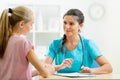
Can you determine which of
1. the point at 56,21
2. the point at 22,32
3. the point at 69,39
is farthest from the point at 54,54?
the point at 56,21

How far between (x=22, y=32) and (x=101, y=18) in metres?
2.82

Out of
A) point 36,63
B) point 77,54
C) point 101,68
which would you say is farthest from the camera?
point 77,54

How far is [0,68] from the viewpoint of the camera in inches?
68.7

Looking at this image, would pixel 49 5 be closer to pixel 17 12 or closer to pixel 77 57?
pixel 77 57

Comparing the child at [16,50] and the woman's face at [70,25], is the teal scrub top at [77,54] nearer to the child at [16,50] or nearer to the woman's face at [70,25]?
the woman's face at [70,25]

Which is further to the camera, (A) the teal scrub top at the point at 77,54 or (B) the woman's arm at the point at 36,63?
(A) the teal scrub top at the point at 77,54

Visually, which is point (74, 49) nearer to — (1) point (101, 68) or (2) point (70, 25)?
(2) point (70, 25)

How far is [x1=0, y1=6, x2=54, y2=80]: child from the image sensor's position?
169 cm

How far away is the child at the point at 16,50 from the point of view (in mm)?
1694

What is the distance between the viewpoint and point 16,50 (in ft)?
5.57

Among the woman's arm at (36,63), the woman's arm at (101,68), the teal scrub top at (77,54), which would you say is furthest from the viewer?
the teal scrub top at (77,54)

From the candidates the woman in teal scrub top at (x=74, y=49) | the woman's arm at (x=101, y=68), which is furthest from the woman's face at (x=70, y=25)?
the woman's arm at (x=101, y=68)

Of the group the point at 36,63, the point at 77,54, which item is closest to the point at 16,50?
the point at 36,63

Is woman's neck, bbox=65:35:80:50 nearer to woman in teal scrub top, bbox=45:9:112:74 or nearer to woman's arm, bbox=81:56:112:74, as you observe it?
woman in teal scrub top, bbox=45:9:112:74
